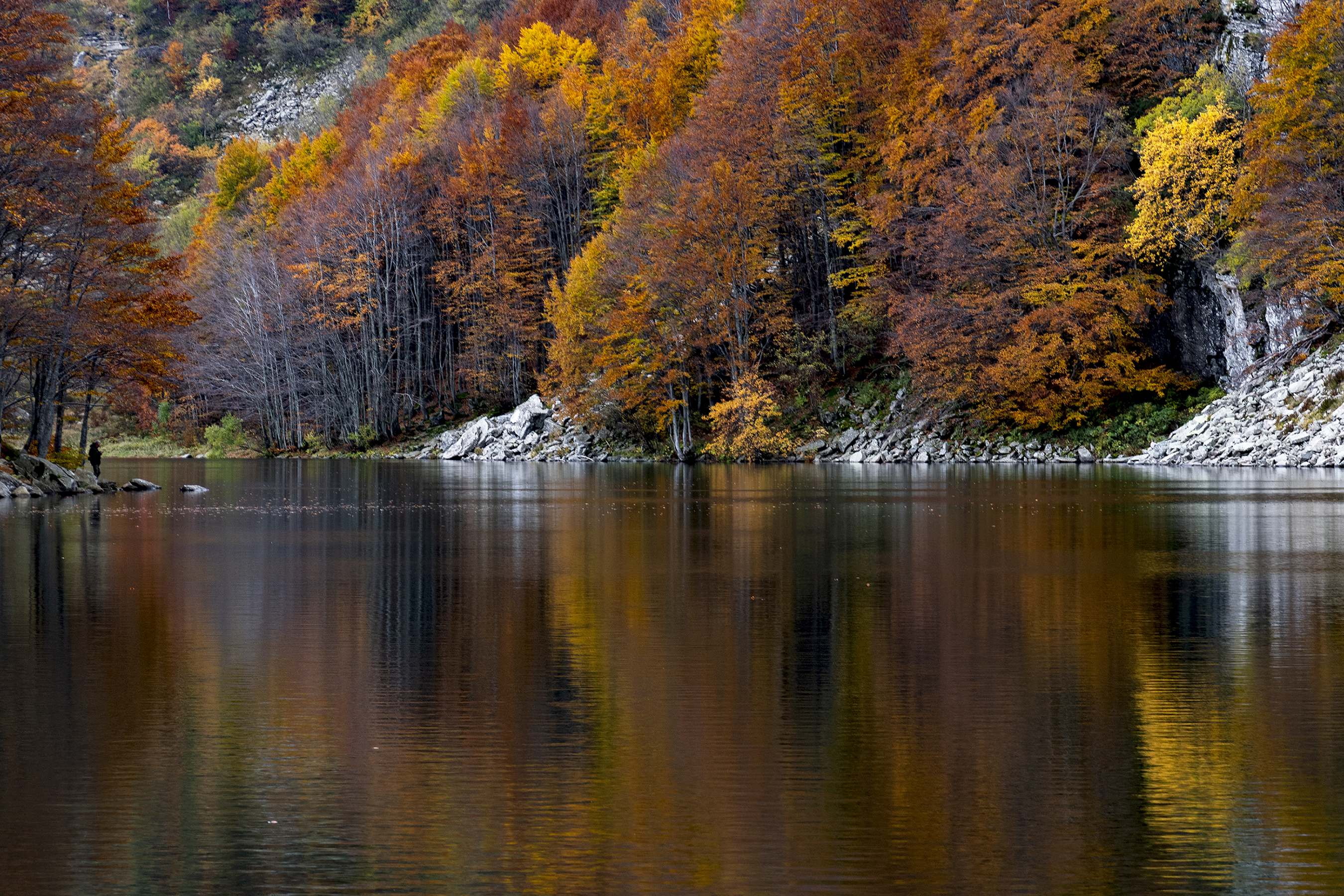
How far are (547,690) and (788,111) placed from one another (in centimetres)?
5636

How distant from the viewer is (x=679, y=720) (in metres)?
8.48

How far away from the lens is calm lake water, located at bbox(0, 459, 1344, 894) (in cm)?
593

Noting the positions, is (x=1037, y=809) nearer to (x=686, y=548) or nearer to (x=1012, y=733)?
(x=1012, y=733)

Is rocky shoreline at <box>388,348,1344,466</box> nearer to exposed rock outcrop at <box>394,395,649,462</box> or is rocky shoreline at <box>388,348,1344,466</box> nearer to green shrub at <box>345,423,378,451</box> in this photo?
exposed rock outcrop at <box>394,395,649,462</box>

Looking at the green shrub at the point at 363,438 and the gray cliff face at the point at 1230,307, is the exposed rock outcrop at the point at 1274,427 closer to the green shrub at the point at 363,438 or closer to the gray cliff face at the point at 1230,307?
the gray cliff face at the point at 1230,307

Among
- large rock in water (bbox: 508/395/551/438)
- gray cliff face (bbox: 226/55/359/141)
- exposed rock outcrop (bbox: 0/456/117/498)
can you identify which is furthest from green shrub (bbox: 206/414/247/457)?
gray cliff face (bbox: 226/55/359/141)

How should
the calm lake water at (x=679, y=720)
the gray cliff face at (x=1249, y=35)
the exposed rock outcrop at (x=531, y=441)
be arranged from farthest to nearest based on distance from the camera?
the exposed rock outcrop at (x=531, y=441) → the gray cliff face at (x=1249, y=35) → the calm lake water at (x=679, y=720)

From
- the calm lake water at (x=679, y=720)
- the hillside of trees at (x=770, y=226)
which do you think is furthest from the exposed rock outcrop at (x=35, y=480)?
the calm lake water at (x=679, y=720)

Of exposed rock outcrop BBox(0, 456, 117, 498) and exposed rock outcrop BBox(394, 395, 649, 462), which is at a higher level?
exposed rock outcrop BBox(394, 395, 649, 462)

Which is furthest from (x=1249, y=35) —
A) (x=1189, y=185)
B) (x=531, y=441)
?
(x=531, y=441)

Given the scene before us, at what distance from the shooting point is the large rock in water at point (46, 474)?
37.8 meters

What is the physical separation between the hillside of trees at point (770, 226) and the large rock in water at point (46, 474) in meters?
2.97

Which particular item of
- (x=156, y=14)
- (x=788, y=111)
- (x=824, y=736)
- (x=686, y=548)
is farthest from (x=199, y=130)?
(x=824, y=736)

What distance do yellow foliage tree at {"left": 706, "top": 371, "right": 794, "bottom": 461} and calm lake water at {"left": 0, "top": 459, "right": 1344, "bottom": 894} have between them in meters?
39.4
